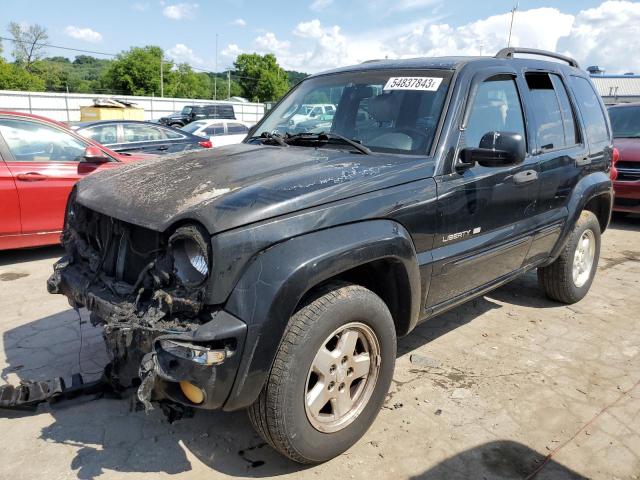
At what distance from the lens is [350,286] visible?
8.26 feet

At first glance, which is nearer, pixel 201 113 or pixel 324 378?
pixel 324 378

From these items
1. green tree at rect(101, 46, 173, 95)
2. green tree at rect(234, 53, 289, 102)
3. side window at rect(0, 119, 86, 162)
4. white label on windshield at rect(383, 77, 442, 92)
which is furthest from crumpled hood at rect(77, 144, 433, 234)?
green tree at rect(234, 53, 289, 102)

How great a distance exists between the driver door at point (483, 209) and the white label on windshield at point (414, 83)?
0.24 meters

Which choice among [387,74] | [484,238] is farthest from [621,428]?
[387,74]

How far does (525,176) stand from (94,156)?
4.43m

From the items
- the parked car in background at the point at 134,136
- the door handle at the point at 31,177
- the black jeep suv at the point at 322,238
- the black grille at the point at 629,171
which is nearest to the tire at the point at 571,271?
the black jeep suv at the point at 322,238

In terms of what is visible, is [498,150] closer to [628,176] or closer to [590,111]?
[590,111]

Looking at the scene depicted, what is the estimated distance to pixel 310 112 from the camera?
3812mm

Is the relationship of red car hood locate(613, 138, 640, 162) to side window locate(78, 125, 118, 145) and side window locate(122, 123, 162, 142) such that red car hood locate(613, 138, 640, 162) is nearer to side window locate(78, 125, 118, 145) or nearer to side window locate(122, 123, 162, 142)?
side window locate(122, 123, 162, 142)

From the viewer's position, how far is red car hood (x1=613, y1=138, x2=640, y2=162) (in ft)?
26.7

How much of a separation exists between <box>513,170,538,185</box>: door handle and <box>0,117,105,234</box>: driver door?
15.4 feet

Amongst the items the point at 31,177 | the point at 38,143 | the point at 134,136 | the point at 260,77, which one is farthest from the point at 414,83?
the point at 260,77

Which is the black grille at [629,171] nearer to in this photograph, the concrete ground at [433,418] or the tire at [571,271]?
the tire at [571,271]

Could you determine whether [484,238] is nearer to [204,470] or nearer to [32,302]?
[204,470]
